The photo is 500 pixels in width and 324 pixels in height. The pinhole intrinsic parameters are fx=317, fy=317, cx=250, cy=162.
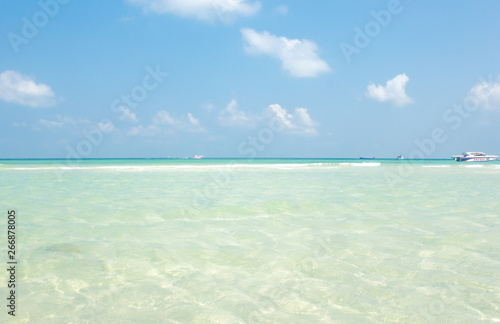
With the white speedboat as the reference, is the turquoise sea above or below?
below

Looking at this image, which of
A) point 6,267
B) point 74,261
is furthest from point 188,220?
point 6,267

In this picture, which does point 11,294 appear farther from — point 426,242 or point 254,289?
point 426,242

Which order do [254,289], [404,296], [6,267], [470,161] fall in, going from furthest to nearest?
[470,161]
[6,267]
[254,289]
[404,296]

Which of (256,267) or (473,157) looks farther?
(473,157)

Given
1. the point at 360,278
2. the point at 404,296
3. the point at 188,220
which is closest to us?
the point at 404,296

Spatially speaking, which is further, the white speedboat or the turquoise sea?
the white speedboat

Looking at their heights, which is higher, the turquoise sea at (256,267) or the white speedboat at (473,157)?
the white speedboat at (473,157)

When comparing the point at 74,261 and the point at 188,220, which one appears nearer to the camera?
the point at 74,261

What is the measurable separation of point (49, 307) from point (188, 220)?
392 cm

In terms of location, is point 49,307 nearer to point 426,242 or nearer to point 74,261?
point 74,261

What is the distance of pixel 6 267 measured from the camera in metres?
4.07

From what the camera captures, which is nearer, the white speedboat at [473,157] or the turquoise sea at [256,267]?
the turquoise sea at [256,267]

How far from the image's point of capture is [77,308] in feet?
9.89

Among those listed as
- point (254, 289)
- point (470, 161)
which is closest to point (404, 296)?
point (254, 289)
